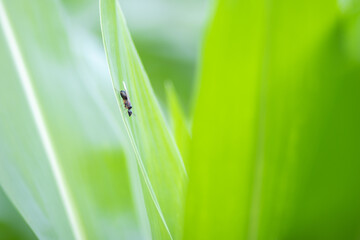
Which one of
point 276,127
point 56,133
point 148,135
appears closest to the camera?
point 276,127

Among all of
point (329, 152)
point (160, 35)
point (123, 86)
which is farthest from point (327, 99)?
point (160, 35)

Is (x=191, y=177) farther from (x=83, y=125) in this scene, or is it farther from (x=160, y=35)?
(x=160, y=35)

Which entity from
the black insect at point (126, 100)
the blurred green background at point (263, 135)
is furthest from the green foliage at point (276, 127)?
the black insect at point (126, 100)

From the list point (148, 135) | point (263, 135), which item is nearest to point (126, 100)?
point (148, 135)

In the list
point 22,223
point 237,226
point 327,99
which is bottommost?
point 22,223

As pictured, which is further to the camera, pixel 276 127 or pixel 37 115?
pixel 37 115

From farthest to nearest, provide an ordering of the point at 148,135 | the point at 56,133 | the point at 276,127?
the point at 56,133, the point at 148,135, the point at 276,127

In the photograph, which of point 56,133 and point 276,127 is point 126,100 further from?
Result: point 276,127

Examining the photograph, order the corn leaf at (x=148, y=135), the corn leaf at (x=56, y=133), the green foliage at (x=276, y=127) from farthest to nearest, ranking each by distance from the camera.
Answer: the corn leaf at (x=56, y=133), the corn leaf at (x=148, y=135), the green foliage at (x=276, y=127)

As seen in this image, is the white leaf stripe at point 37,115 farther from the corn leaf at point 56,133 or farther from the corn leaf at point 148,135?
the corn leaf at point 148,135

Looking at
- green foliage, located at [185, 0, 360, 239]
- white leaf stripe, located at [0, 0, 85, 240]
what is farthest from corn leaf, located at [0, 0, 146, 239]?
green foliage, located at [185, 0, 360, 239]

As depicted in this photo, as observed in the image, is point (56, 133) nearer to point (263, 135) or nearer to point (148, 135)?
A: point (148, 135)
